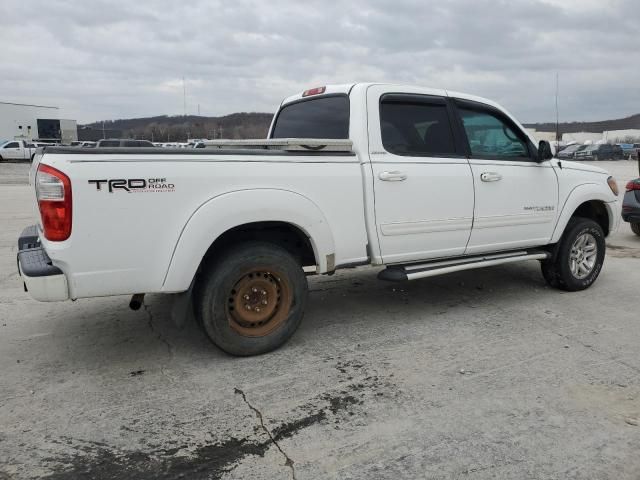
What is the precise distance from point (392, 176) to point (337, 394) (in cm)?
178

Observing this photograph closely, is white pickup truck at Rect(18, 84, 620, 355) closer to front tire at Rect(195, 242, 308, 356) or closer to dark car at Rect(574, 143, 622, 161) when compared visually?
front tire at Rect(195, 242, 308, 356)

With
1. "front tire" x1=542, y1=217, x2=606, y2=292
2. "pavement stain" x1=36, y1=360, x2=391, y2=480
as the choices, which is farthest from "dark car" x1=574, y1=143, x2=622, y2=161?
"pavement stain" x1=36, y1=360, x2=391, y2=480

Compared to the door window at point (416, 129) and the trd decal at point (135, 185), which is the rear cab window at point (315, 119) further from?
the trd decal at point (135, 185)

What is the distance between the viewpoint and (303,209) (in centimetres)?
385

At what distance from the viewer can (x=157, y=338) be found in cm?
432

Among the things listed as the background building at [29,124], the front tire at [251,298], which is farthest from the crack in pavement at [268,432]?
the background building at [29,124]

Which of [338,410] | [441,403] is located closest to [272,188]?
[338,410]

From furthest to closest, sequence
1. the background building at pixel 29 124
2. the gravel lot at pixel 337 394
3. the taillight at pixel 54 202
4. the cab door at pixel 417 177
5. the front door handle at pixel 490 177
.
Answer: the background building at pixel 29 124
the front door handle at pixel 490 177
the cab door at pixel 417 177
the taillight at pixel 54 202
the gravel lot at pixel 337 394

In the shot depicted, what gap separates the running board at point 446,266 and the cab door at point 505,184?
0.08 meters

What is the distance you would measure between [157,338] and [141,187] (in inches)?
60.4

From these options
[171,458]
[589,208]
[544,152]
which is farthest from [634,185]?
[171,458]

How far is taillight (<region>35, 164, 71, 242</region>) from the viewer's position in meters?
3.11

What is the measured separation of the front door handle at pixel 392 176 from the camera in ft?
13.8

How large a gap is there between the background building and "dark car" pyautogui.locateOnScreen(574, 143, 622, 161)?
58.2m
